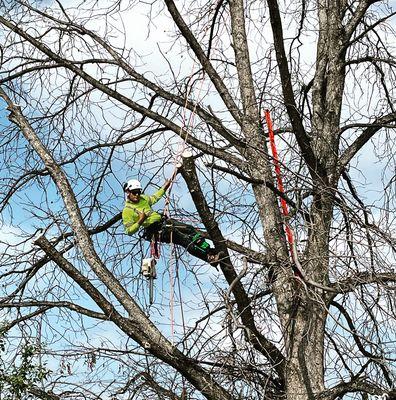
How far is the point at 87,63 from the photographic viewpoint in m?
8.91

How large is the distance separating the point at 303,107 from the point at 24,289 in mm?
3442

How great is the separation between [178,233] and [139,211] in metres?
0.50

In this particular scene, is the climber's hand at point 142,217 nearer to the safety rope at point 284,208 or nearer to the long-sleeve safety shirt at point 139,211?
the long-sleeve safety shirt at point 139,211

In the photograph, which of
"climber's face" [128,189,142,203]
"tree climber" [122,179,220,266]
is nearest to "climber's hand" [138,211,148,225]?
"tree climber" [122,179,220,266]

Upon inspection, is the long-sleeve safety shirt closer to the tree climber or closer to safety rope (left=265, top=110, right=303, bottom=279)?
the tree climber

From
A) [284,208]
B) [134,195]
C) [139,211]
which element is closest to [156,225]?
[139,211]

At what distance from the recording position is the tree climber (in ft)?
26.2

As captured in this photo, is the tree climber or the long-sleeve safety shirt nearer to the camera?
the tree climber

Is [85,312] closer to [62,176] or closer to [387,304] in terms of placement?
[62,176]

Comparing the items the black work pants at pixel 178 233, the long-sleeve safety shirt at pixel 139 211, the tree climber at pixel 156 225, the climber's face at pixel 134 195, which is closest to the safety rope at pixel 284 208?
the tree climber at pixel 156 225

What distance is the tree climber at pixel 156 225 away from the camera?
800 cm

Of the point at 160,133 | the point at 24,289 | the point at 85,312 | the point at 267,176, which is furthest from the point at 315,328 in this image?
the point at 24,289

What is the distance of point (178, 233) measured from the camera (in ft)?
27.0

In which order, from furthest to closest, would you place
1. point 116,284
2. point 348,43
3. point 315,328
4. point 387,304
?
point 348,43 < point 315,328 < point 116,284 < point 387,304
